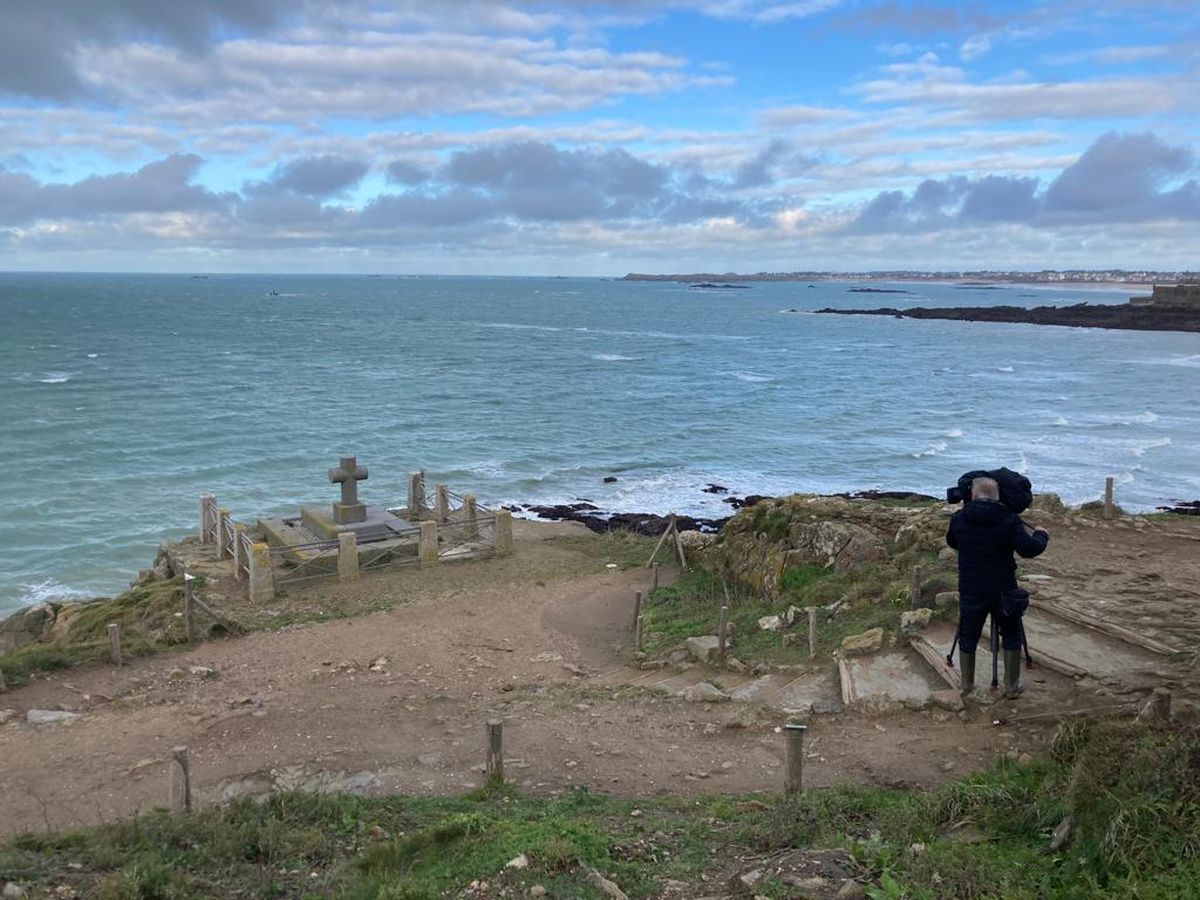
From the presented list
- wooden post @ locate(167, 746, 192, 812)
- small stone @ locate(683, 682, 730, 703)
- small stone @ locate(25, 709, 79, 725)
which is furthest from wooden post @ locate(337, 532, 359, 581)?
wooden post @ locate(167, 746, 192, 812)

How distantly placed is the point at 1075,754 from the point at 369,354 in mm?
73756

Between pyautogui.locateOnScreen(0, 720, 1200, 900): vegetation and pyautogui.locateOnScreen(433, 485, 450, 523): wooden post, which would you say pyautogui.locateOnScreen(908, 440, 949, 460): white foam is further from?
pyautogui.locateOnScreen(0, 720, 1200, 900): vegetation

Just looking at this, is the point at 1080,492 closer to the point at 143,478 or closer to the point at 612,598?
the point at 612,598

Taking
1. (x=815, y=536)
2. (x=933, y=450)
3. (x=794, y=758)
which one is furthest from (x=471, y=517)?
(x=933, y=450)

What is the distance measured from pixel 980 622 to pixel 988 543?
0.92m

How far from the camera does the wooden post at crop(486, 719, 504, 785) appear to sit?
8234 mm

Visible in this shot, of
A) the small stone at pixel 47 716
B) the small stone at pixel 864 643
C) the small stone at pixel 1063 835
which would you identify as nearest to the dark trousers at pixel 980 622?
the small stone at pixel 864 643

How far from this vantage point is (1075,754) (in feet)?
22.9

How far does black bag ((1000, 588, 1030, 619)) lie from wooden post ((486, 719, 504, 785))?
463cm

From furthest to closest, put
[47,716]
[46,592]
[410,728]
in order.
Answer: [46,592]
[47,716]
[410,728]

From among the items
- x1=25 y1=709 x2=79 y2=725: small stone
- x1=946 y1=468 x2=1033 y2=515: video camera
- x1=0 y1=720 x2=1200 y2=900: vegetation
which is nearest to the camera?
x1=0 y1=720 x2=1200 y2=900: vegetation

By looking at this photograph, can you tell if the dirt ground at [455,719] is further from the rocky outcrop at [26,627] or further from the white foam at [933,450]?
the white foam at [933,450]

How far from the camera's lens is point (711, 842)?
6633 mm

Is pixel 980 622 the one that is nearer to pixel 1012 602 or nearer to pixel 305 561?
pixel 1012 602
